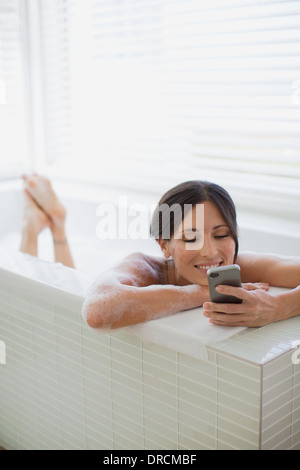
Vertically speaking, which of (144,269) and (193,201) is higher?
(193,201)

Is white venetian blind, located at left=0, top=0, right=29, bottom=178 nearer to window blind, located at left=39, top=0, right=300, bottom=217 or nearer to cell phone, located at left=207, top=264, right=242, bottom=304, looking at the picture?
window blind, located at left=39, top=0, right=300, bottom=217

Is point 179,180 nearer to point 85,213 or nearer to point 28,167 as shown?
point 85,213

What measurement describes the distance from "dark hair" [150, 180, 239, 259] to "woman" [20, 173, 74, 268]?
3.18 feet

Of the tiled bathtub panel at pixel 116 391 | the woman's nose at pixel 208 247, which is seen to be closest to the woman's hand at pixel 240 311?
the tiled bathtub panel at pixel 116 391

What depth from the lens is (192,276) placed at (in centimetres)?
150

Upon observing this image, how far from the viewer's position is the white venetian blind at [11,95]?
3104mm

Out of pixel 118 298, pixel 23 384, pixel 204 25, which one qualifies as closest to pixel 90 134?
pixel 204 25

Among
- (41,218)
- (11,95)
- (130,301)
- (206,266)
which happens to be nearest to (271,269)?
(206,266)

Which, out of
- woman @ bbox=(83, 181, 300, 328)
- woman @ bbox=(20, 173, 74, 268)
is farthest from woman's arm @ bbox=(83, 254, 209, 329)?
woman @ bbox=(20, 173, 74, 268)

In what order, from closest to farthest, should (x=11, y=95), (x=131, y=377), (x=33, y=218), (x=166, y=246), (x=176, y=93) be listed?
1. (x=131, y=377)
2. (x=166, y=246)
3. (x=33, y=218)
4. (x=176, y=93)
5. (x=11, y=95)

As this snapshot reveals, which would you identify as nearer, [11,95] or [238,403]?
[238,403]

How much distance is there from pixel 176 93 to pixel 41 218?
83cm

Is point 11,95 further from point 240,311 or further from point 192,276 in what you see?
point 240,311

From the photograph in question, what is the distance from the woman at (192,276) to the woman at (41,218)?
87cm
